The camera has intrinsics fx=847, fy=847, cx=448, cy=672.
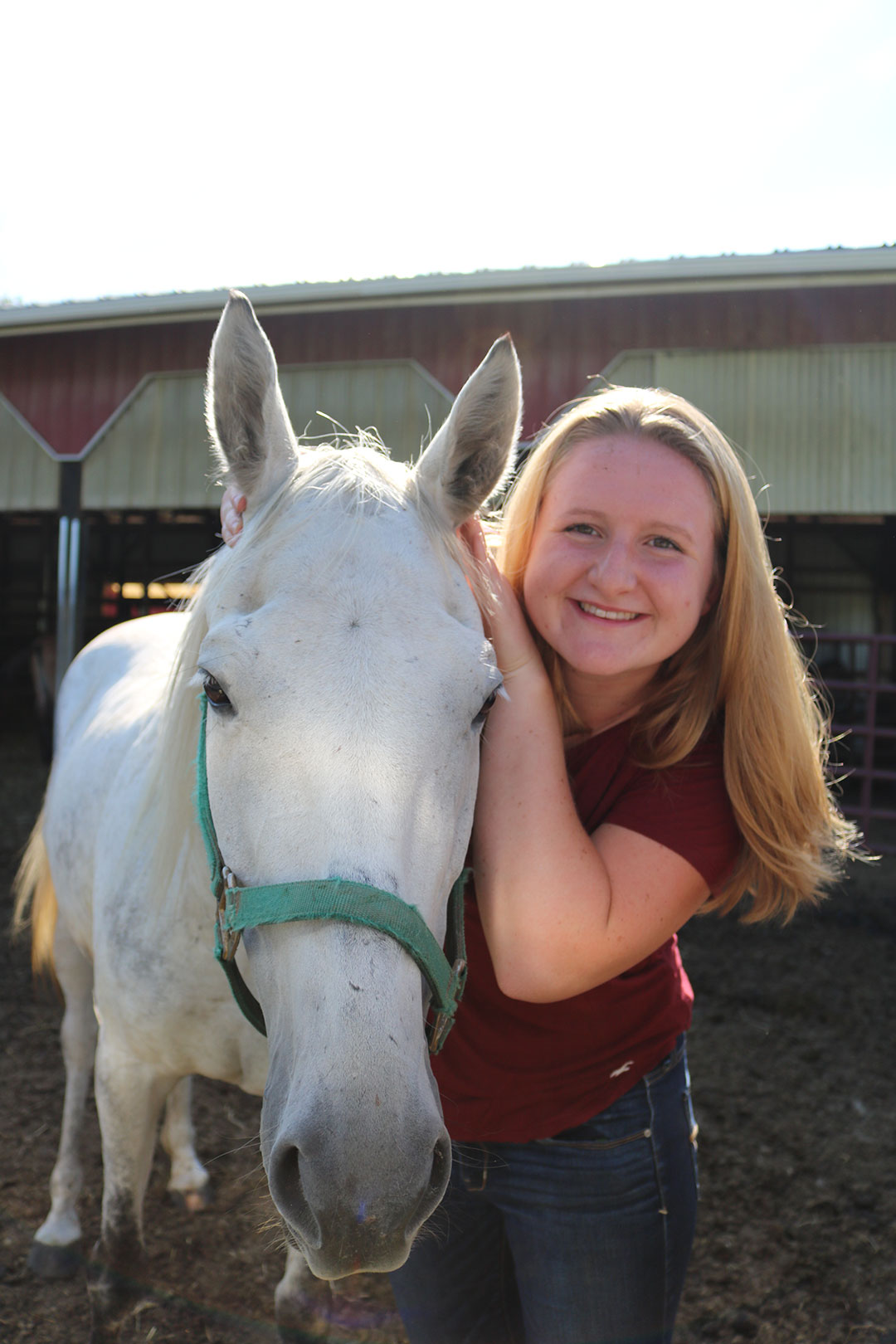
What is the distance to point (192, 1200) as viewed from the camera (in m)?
2.80

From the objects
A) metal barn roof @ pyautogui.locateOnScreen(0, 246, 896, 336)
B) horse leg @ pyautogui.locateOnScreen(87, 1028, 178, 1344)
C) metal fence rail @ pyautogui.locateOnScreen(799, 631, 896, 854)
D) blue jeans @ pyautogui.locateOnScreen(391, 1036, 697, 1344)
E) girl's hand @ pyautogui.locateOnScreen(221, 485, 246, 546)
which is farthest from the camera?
metal barn roof @ pyautogui.locateOnScreen(0, 246, 896, 336)

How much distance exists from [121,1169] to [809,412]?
7.46 metres

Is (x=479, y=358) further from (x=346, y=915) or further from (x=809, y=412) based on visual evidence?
(x=346, y=915)

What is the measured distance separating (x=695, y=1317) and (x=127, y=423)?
8.83 metres

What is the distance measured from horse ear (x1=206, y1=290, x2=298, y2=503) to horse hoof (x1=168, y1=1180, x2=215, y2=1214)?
251cm

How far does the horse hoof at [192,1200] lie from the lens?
2.79m

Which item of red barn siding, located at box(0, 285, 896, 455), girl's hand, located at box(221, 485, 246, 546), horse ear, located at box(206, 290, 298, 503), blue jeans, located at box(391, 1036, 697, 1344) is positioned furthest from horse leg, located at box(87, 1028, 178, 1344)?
red barn siding, located at box(0, 285, 896, 455)

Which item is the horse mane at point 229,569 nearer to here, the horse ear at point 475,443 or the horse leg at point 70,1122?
the horse ear at point 475,443

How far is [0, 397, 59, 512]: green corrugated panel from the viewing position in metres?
9.29

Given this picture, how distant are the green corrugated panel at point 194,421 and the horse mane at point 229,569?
6.51 m

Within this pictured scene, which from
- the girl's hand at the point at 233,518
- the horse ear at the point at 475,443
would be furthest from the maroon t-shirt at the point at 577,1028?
the girl's hand at the point at 233,518

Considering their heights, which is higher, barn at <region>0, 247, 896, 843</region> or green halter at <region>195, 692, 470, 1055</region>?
barn at <region>0, 247, 896, 843</region>

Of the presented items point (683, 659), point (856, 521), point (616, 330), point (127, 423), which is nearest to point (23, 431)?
point (127, 423)

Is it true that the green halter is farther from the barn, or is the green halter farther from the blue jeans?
the barn
